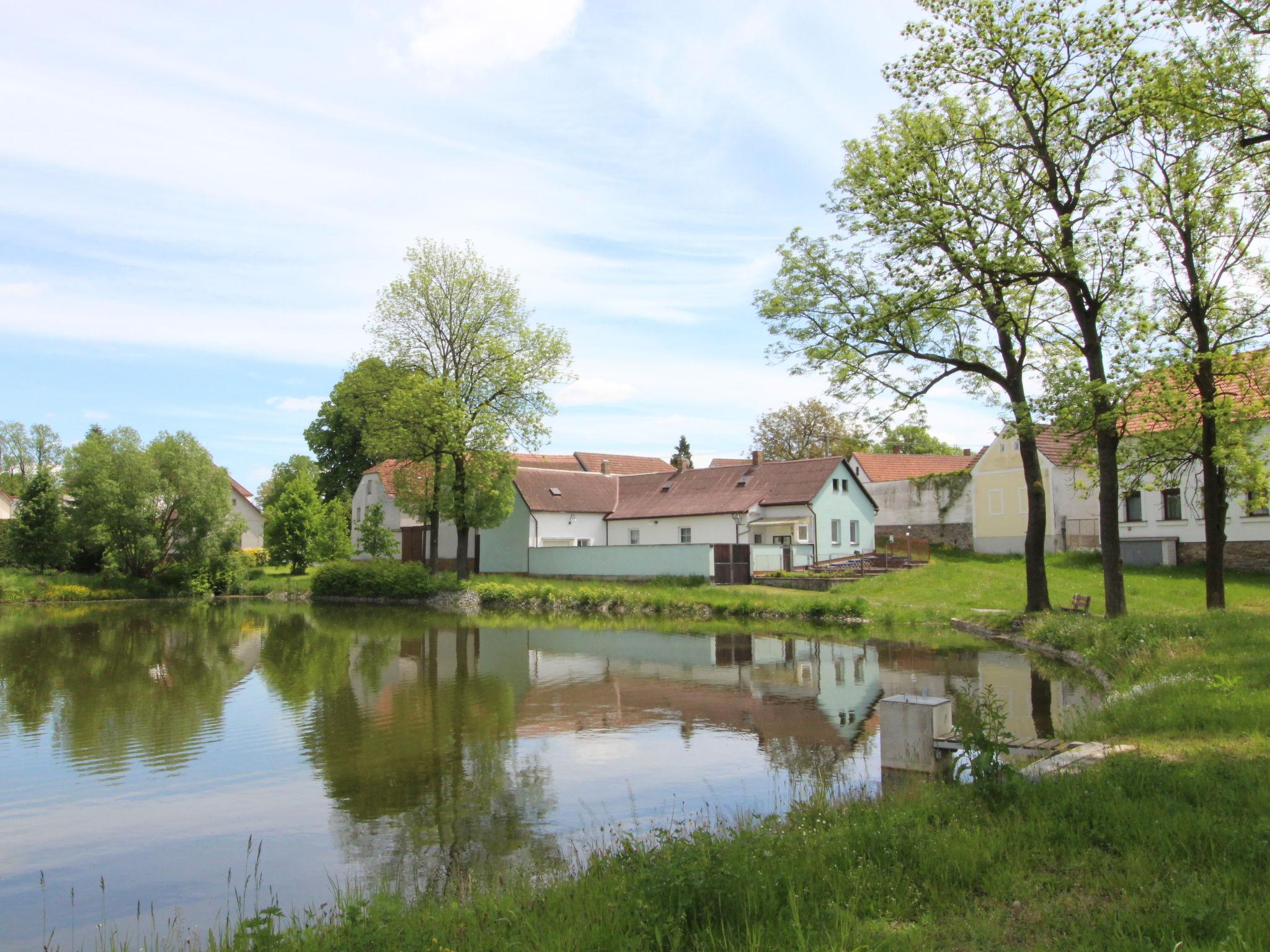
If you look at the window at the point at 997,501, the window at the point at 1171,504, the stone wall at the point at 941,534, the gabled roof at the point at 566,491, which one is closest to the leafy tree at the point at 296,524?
the gabled roof at the point at 566,491

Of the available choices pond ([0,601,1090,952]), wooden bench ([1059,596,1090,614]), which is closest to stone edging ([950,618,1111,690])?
pond ([0,601,1090,952])

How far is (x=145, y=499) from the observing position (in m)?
44.0

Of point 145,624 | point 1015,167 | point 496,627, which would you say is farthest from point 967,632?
point 145,624

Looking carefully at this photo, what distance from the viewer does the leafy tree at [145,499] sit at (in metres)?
43.6

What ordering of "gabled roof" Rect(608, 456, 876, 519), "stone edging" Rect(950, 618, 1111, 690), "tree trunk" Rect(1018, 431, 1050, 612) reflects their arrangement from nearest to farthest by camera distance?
"stone edging" Rect(950, 618, 1111, 690) < "tree trunk" Rect(1018, 431, 1050, 612) < "gabled roof" Rect(608, 456, 876, 519)

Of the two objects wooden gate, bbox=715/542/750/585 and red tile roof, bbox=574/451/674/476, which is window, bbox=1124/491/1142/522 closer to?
wooden gate, bbox=715/542/750/585

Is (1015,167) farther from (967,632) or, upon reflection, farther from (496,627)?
(496,627)

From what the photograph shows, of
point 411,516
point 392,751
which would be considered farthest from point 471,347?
point 392,751

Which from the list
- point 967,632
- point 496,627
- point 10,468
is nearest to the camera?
point 967,632

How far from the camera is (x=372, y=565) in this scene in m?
43.4

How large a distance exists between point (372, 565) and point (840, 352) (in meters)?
28.7

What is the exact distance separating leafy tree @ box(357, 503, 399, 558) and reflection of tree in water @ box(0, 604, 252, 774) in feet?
50.1

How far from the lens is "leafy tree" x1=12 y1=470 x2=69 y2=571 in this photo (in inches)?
1759

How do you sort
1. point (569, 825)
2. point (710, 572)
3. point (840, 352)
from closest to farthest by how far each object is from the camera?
point (569, 825) < point (840, 352) < point (710, 572)
